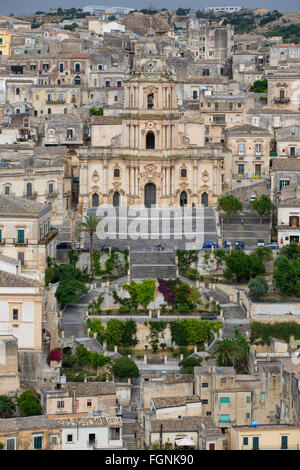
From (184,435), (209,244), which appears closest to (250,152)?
(209,244)

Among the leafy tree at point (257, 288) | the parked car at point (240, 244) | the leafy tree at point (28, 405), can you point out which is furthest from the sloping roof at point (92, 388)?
the parked car at point (240, 244)

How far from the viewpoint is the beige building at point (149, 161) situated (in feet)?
248

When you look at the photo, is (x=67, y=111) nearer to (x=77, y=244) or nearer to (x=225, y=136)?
(x=225, y=136)

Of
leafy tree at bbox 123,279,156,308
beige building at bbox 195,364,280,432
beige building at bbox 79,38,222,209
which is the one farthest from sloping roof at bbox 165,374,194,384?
beige building at bbox 79,38,222,209

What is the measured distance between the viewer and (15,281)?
188 ft

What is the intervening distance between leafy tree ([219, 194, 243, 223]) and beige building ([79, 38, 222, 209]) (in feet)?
8.11

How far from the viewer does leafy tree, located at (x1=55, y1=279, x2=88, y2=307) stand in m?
62.4

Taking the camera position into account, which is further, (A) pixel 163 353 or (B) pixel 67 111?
(B) pixel 67 111

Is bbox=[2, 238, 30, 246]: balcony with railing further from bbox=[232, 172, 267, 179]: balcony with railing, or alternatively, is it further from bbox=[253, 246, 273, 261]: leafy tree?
bbox=[232, 172, 267, 179]: balcony with railing

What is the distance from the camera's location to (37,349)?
5653 centimetres

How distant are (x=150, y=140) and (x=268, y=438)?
1261 inches
